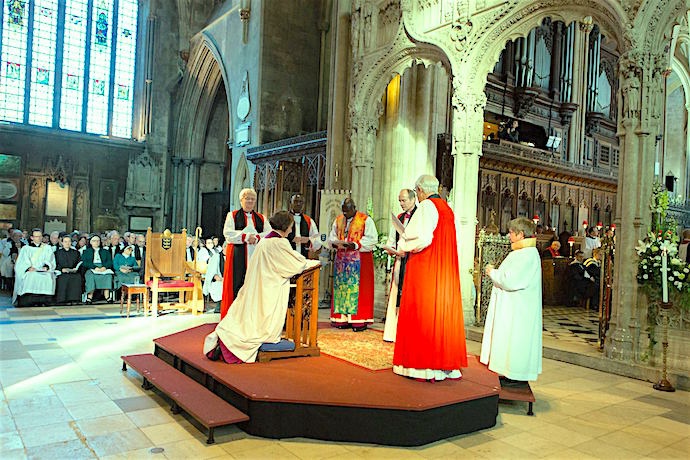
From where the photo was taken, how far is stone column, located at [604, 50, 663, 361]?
225 inches

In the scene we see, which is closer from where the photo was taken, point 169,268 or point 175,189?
point 169,268

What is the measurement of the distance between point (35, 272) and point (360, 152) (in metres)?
5.69

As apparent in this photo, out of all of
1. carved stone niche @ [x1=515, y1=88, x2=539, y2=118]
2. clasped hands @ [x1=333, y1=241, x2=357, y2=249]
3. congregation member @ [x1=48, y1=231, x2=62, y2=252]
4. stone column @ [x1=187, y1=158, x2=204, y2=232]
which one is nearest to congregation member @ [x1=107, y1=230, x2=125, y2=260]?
congregation member @ [x1=48, y1=231, x2=62, y2=252]

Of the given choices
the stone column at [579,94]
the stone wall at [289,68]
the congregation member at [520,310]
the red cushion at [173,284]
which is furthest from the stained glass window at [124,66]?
the congregation member at [520,310]

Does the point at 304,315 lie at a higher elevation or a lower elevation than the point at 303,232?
lower

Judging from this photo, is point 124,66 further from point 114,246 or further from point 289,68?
point 114,246

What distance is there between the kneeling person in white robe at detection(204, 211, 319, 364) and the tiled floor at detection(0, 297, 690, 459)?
0.70 m

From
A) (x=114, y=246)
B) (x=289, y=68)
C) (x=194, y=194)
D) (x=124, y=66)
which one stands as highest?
(x=124, y=66)

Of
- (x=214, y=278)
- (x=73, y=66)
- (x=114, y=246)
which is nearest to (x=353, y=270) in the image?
(x=214, y=278)

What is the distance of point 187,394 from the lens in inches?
159

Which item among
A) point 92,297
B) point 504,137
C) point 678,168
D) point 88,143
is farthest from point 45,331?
point 678,168

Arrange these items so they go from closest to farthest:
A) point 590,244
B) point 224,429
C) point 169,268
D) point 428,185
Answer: point 224,429, point 428,185, point 169,268, point 590,244

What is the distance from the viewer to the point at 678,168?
49.2ft

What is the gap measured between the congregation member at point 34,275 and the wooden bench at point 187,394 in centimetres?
467
